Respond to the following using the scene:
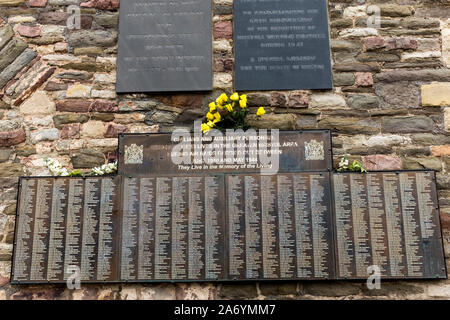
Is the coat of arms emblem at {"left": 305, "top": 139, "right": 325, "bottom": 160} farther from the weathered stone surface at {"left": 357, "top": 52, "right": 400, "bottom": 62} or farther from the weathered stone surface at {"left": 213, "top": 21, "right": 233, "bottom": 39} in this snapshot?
the weathered stone surface at {"left": 213, "top": 21, "right": 233, "bottom": 39}

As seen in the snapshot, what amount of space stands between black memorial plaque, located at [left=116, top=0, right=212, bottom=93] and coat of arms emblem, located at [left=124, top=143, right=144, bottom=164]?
0.64 m

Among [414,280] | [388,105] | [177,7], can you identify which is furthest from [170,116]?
[414,280]

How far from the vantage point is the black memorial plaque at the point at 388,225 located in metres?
3.60

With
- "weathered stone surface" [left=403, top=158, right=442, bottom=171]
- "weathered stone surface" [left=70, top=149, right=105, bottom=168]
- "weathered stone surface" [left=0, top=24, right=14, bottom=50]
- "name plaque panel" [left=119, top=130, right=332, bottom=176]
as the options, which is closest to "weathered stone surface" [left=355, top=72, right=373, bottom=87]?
"name plaque panel" [left=119, top=130, right=332, bottom=176]

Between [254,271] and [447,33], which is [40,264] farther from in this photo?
[447,33]

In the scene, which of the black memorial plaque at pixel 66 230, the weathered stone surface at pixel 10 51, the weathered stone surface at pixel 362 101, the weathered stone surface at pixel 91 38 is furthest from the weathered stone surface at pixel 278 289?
the weathered stone surface at pixel 10 51

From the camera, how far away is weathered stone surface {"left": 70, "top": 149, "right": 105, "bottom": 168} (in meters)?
4.09

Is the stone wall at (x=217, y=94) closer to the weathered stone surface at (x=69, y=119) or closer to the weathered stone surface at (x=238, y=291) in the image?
the weathered stone surface at (x=69, y=119)

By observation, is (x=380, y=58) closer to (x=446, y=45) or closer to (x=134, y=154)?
(x=446, y=45)

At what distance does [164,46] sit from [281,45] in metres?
1.17

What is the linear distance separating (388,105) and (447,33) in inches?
39.2

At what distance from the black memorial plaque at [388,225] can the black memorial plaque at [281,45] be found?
108 cm

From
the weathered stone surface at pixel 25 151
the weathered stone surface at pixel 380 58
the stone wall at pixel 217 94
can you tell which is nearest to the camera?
the stone wall at pixel 217 94

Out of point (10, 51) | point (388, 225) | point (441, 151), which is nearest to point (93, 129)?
point (10, 51)
